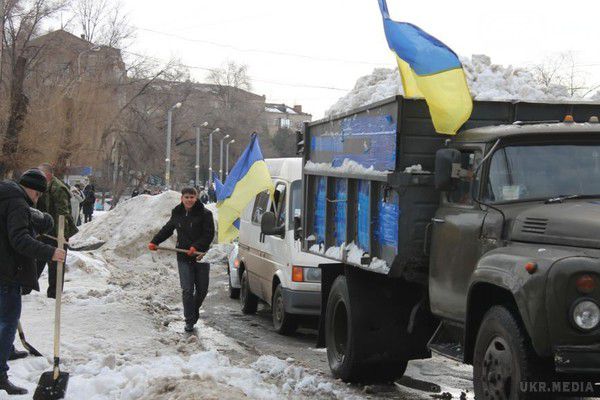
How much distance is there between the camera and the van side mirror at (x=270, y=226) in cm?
1144

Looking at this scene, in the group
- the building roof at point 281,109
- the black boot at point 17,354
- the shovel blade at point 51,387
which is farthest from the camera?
the building roof at point 281,109

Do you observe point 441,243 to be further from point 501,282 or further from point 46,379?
point 46,379

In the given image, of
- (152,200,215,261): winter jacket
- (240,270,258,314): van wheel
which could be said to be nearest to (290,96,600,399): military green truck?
(152,200,215,261): winter jacket

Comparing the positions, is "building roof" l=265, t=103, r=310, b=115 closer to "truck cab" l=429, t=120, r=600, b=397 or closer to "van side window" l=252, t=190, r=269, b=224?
"van side window" l=252, t=190, r=269, b=224

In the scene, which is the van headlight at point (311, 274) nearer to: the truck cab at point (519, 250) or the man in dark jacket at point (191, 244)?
the man in dark jacket at point (191, 244)

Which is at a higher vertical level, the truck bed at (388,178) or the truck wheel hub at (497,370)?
the truck bed at (388,178)

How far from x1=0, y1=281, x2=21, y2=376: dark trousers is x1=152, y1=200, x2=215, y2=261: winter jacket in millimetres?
4606

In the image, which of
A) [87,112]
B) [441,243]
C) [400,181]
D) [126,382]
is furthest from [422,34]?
[87,112]

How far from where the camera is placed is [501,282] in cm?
558

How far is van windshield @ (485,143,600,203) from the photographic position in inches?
242

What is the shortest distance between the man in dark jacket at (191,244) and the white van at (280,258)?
0.86 meters

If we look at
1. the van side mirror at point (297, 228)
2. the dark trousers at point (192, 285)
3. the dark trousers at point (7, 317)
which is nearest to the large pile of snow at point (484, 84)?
the dark trousers at point (192, 285)

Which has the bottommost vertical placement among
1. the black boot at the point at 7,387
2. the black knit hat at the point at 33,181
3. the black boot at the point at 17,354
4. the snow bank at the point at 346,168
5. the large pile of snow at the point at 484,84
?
the black boot at the point at 17,354

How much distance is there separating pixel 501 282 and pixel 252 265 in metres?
8.27
